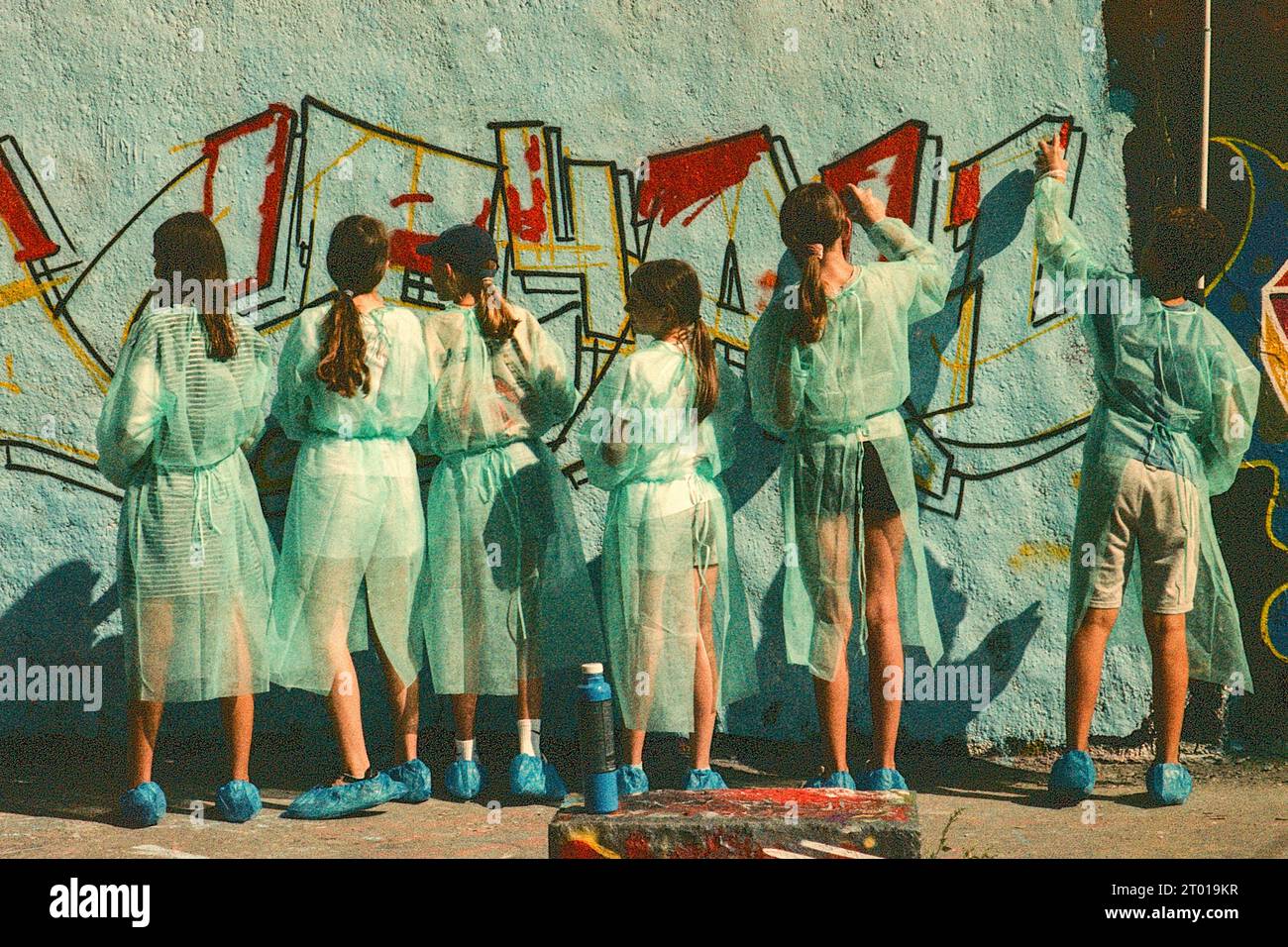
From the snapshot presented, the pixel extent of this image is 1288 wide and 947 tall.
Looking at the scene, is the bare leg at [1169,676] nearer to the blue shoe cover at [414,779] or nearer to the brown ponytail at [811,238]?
the brown ponytail at [811,238]

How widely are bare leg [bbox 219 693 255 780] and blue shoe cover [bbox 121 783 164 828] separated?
0.28m

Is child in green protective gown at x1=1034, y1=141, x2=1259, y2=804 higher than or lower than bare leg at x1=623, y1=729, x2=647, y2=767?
higher

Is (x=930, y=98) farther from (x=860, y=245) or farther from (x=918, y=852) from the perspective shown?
(x=918, y=852)

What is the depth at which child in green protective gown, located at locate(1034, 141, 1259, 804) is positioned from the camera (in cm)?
589

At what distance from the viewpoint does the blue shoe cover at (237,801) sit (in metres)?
5.77

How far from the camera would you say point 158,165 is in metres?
6.64

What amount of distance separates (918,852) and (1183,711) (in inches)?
89.0

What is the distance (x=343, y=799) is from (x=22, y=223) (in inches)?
108

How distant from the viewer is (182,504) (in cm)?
577

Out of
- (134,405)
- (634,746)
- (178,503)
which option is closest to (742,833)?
(634,746)

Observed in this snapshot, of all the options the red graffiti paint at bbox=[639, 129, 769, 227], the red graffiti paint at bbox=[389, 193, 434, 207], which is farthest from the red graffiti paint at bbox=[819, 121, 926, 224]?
the red graffiti paint at bbox=[389, 193, 434, 207]

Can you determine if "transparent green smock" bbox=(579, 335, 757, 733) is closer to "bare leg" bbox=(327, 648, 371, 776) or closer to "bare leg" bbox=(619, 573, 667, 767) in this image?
"bare leg" bbox=(619, 573, 667, 767)
